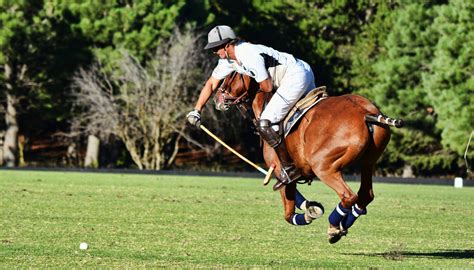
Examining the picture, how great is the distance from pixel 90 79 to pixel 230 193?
22232 millimetres

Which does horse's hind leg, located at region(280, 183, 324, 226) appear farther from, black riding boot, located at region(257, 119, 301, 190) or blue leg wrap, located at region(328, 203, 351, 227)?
blue leg wrap, located at region(328, 203, 351, 227)

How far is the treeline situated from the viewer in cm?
4425

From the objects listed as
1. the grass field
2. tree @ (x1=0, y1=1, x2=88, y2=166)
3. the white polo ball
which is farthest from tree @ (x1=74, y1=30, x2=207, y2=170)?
the white polo ball

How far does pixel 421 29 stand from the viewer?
4753 centimetres

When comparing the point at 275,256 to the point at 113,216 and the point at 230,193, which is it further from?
the point at 230,193

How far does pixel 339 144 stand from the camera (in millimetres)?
10609

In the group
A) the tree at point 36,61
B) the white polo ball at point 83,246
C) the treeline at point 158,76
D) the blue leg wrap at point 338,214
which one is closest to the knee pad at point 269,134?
the blue leg wrap at point 338,214

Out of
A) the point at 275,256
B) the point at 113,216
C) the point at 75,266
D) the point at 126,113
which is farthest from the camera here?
the point at 126,113

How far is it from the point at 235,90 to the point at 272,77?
0.42 m

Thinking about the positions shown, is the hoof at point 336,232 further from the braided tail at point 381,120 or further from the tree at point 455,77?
the tree at point 455,77

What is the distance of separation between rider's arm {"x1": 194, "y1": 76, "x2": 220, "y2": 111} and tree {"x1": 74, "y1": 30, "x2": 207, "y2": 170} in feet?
110

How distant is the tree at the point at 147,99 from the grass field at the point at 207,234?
23.1 meters

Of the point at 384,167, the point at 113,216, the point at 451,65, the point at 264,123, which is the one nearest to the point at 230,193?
the point at 113,216

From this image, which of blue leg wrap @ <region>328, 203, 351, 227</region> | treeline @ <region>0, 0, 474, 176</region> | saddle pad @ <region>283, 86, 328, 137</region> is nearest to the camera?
blue leg wrap @ <region>328, 203, 351, 227</region>
